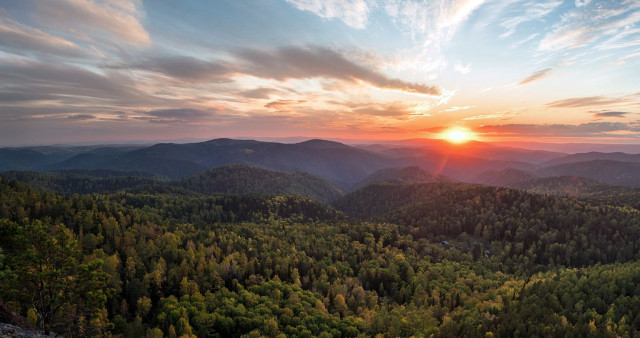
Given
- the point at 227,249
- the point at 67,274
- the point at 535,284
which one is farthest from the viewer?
the point at 227,249

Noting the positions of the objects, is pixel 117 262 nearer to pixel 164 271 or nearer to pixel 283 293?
pixel 164 271

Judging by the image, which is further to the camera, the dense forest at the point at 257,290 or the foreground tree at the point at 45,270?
the dense forest at the point at 257,290

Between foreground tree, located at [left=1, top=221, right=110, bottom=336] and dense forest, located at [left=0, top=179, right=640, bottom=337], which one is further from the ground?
foreground tree, located at [left=1, top=221, right=110, bottom=336]

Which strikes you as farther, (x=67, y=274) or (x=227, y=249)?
(x=227, y=249)

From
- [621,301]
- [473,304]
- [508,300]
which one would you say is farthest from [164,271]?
[621,301]

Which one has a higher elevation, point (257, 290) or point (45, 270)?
point (45, 270)

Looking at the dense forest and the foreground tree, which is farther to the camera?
the dense forest

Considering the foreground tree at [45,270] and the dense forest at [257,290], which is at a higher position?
the foreground tree at [45,270]

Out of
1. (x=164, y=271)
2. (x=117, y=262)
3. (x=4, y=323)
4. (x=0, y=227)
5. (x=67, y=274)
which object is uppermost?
(x=0, y=227)

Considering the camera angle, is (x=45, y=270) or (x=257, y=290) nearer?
(x=45, y=270)

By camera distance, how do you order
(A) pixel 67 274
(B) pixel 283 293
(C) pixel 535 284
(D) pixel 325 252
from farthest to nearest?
(D) pixel 325 252
(C) pixel 535 284
(B) pixel 283 293
(A) pixel 67 274

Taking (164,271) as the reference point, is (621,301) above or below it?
below
